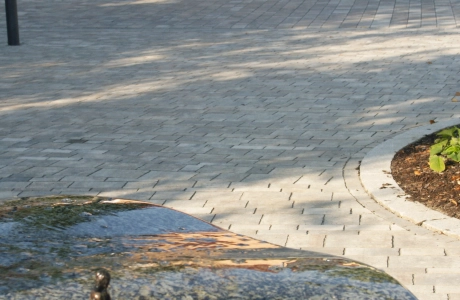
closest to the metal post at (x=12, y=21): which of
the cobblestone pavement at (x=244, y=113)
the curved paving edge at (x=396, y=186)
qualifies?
the cobblestone pavement at (x=244, y=113)

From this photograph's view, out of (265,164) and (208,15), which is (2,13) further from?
(265,164)

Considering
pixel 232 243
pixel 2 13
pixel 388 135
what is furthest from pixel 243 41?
pixel 232 243

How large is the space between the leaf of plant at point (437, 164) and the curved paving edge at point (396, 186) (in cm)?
39

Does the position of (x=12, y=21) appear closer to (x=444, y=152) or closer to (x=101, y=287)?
(x=444, y=152)

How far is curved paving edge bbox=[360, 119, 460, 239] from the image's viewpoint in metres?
5.65

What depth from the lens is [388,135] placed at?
27.3 ft

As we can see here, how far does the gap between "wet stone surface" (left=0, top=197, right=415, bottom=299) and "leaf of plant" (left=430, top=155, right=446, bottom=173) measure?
413 cm

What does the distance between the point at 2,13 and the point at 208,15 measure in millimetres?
5775

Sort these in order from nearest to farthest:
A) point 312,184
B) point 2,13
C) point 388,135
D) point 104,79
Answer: point 312,184
point 388,135
point 104,79
point 2,13

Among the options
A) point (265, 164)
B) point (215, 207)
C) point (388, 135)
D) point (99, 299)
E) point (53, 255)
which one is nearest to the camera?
point (99, 299)

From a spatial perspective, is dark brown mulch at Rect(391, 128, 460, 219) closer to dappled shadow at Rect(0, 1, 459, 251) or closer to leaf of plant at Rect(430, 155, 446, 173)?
leaf of plant at Rect(430, 155, 446, 173)

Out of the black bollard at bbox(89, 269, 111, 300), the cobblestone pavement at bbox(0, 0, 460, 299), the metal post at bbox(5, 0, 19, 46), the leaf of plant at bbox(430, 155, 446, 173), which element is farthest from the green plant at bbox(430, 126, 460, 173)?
the metal post at bbox(5, 0, 19, 46)

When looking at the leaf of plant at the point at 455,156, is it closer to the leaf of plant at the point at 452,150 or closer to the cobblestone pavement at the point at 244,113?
the leaf of plant at the point at 452,150

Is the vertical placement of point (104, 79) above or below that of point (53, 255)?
below
